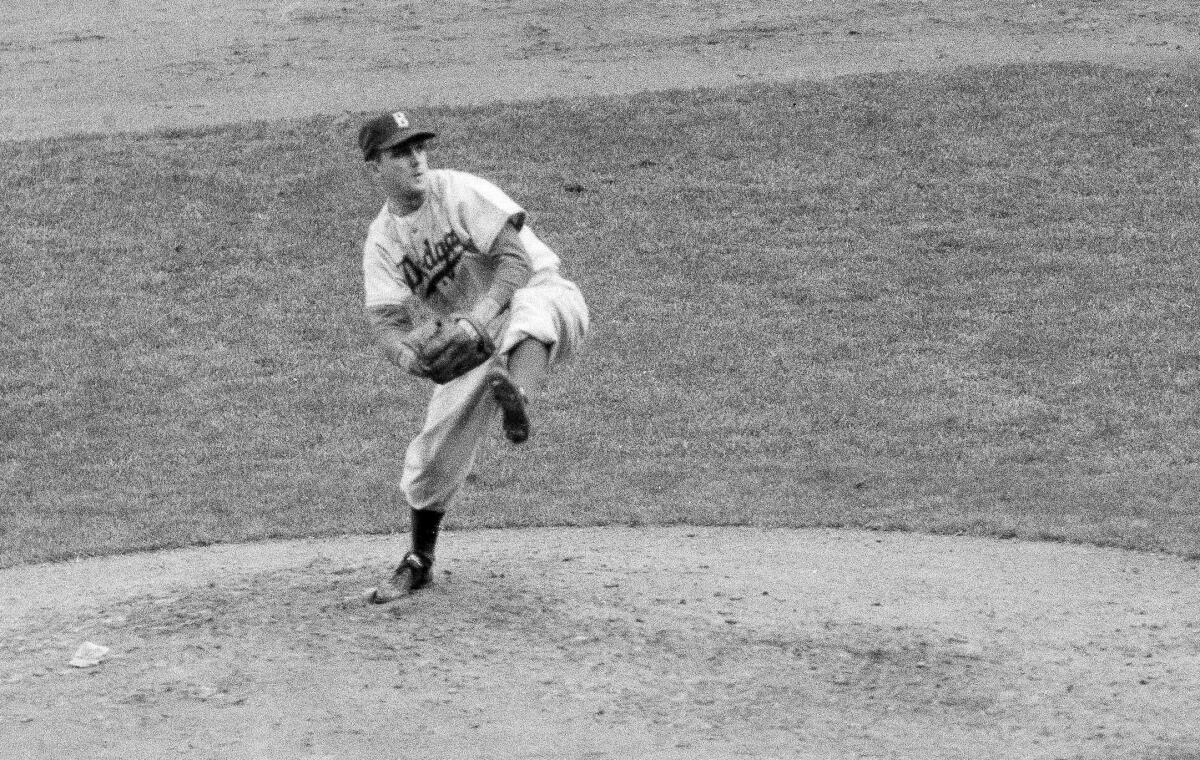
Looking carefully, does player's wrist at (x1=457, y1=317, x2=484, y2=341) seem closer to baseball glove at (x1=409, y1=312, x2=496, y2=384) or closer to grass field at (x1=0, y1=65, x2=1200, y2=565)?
baseball glove at (x1=409, y1=312, x2=496, y2=384)

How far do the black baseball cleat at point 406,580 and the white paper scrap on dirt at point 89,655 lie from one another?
0.93 metres

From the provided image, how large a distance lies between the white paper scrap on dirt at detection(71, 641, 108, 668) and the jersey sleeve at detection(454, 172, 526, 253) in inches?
71.8

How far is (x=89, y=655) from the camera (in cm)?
632

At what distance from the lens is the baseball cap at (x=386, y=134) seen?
6.34 meters

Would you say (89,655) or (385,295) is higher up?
(385,295)

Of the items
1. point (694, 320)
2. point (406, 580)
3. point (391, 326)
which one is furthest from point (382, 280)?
point (694, 320)

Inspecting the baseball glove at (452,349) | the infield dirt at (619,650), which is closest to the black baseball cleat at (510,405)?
the baseball glove at (452,349)

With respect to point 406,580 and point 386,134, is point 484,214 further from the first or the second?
point 406,580

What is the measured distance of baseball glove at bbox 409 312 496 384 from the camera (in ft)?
20.3

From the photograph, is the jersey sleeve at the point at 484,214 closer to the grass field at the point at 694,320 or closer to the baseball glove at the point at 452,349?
the baseball glove at the point at 452,349

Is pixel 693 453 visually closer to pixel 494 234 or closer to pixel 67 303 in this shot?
pixel 494 234

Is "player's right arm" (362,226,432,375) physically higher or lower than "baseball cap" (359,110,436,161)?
lower

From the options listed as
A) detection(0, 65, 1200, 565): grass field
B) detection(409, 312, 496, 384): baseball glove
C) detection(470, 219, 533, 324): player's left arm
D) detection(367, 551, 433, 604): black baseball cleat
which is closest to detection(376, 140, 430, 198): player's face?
detection(470, 219, 533, 324): player's left arm

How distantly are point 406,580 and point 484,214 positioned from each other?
135 centimetres
